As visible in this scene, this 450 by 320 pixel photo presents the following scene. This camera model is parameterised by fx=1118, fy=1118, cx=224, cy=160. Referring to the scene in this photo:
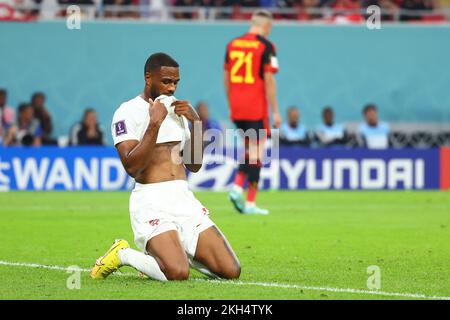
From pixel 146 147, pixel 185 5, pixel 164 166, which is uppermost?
pixel 185 5

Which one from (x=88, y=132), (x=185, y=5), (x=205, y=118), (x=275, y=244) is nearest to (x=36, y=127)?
(x=88, y=132)

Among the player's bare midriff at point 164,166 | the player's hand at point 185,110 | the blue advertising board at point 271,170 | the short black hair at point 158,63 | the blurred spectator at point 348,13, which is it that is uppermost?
the blurred spectator at point 348,13

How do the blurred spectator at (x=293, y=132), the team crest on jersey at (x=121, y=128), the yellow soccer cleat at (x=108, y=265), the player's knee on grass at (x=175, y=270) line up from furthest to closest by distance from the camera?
the blurred spectator at (x=293, y=132) → the team crest on jersey at (x=121, y=128) → the yellow soccer cleat at (x=108, y=265) → the player's knee on grass at (x=175, y=270)

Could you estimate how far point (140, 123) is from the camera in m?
8.96

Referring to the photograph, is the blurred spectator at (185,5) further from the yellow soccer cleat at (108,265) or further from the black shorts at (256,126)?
the yellow soccer cleat at (108,265)

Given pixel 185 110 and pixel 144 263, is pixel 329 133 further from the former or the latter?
pixel 144 263

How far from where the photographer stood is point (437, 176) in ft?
70.5

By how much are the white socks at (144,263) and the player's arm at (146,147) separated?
64 centimetres

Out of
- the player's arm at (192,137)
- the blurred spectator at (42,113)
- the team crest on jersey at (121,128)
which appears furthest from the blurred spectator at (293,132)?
the team crest on jersey at (121,128)

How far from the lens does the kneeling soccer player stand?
8602 millimetres

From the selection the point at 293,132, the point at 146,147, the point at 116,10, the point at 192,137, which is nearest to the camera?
the point at 146,147

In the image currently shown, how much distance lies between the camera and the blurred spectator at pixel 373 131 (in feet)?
74.7

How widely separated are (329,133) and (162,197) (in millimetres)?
14427
